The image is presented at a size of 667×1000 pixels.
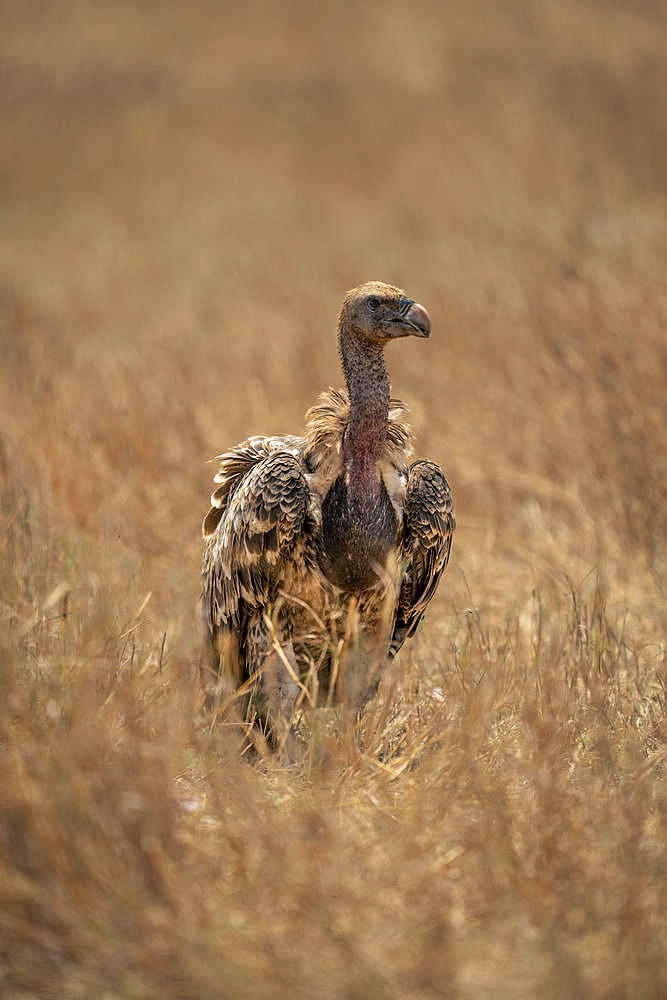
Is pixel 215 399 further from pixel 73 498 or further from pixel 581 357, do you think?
pixel 581 357

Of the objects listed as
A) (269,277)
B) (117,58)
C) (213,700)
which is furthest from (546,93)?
(117,58)

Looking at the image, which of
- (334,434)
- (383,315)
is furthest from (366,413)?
(383,315)

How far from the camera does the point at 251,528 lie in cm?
376

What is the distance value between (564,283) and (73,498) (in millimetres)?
3361

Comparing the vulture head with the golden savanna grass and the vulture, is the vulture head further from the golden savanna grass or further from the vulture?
the golden savanna grass

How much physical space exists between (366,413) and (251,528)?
591 millimetres

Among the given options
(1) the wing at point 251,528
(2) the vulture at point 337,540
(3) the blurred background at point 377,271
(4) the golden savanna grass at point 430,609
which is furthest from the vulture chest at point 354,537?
(3) the blurred background at point 377,271

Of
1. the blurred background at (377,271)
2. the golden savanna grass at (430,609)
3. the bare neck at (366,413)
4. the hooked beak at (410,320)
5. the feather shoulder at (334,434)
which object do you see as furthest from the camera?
the blurred background at (377,271)

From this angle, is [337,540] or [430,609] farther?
[430,609]

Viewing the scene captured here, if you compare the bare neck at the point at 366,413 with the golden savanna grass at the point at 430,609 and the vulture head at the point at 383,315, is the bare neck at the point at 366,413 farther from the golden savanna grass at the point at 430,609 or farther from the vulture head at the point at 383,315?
the golden savanna grass at the point at 430,609

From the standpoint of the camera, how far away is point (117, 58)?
2436 centimetres

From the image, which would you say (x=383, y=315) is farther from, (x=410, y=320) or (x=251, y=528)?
(x=251, y=528)

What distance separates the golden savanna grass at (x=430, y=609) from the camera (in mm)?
2492

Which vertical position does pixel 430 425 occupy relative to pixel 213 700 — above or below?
above
